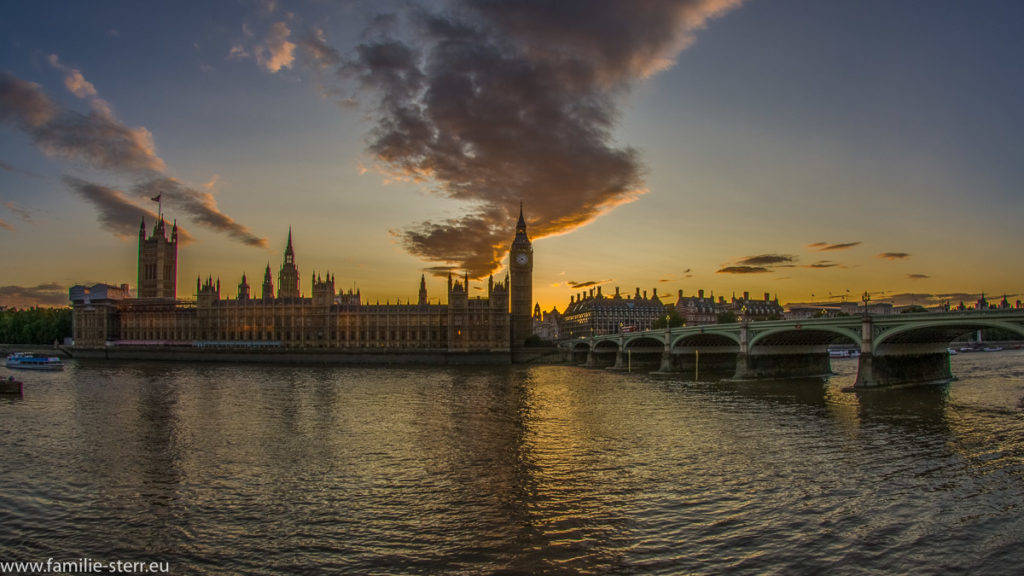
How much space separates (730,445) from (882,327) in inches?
1249

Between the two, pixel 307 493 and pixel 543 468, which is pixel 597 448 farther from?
pixel 307 493

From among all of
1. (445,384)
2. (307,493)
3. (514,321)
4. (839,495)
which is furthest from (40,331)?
(839,495)

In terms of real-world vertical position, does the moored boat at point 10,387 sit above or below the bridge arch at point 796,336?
below

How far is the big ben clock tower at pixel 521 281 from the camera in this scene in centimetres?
16775

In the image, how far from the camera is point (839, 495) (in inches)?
719

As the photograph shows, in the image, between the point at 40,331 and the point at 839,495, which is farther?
the point at 40,331

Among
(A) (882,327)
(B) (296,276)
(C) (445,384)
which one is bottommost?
(C) (445,384)

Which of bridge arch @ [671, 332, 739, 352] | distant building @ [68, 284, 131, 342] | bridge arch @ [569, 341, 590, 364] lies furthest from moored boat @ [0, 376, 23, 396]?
distant building @ [68, 284, 131, 342]
